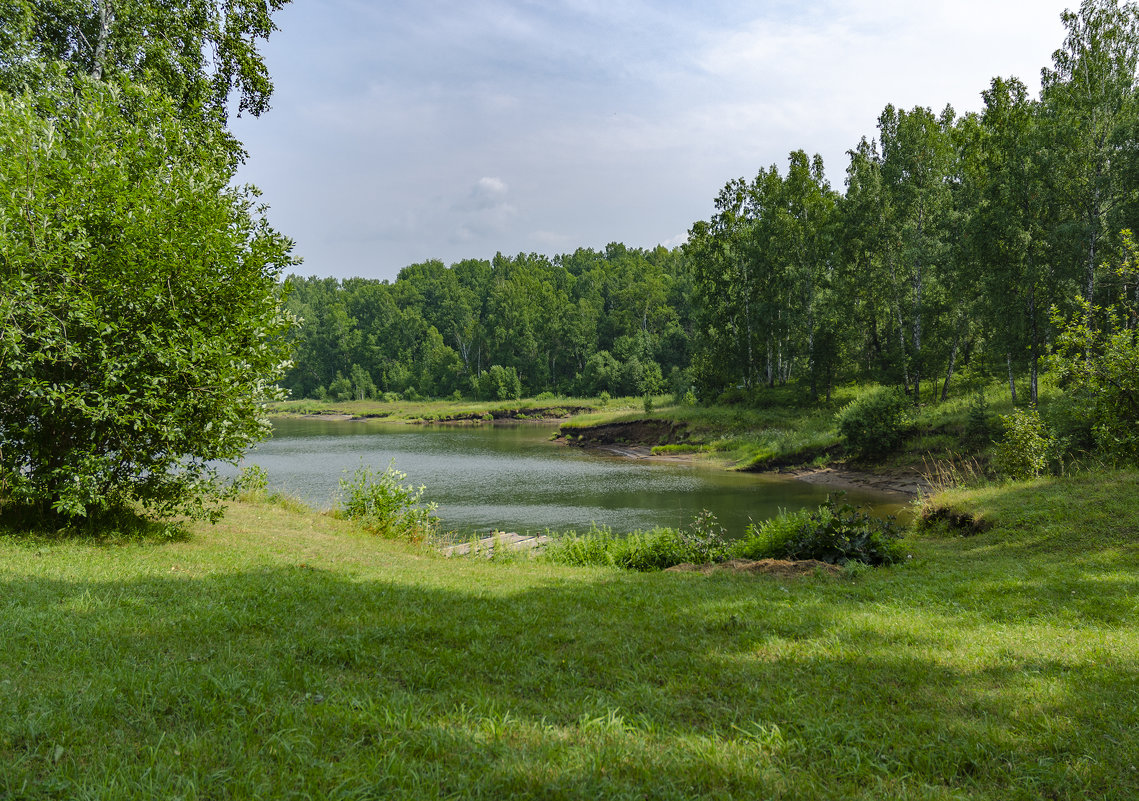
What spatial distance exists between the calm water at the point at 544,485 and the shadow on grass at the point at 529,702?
45.2 ft

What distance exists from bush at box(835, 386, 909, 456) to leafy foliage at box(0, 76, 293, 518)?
2790 centimetres

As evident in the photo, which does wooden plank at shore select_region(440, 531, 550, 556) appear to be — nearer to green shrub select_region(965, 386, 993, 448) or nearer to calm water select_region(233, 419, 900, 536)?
calm water select_region(233, 419, 900, 536)

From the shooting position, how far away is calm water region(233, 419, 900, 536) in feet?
74.2

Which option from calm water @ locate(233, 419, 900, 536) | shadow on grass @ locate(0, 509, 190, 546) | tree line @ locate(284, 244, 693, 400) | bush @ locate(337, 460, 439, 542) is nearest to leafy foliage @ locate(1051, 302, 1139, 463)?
calm water @ locate(233, 419, 900, 536)


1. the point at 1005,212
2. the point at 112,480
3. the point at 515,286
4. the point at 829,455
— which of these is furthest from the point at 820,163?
the point at 515,286

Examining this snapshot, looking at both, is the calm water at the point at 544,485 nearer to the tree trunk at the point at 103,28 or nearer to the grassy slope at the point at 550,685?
the grassy slope at the point at 550,685

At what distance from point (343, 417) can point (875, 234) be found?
82.4m

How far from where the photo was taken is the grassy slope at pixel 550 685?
10.9ft

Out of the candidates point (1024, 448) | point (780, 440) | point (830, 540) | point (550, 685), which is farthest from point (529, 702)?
point (780, 440)

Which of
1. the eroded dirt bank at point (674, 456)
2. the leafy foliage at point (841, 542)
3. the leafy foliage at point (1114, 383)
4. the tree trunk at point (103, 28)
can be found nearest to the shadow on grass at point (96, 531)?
the tree trunk at point (103, 28)

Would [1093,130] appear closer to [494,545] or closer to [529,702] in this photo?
[494,545]

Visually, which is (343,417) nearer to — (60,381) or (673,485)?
(673,485)

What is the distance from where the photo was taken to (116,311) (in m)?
8.99

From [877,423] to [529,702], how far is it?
98.0 feet
